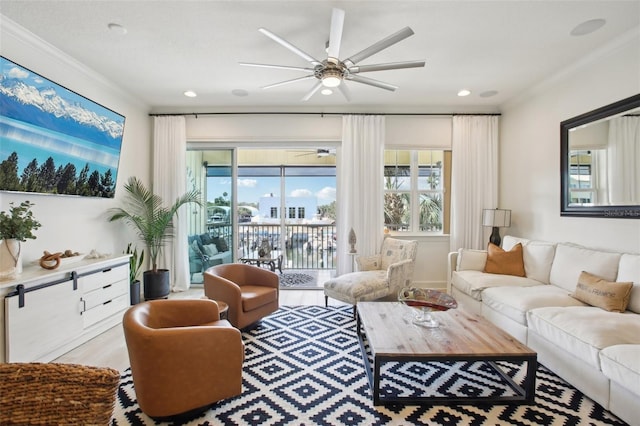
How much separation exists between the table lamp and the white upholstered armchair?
3.93 feet

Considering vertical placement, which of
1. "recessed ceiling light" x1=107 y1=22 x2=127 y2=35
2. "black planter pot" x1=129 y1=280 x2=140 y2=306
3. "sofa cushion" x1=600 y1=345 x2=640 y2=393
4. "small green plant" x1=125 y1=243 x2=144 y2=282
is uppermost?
"recessed ceiling light" x1=107 y1=22 x2=127 y2=35

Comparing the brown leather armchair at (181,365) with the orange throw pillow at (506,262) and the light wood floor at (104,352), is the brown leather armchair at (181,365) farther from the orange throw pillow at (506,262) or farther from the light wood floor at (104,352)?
the orange throw pillow at (506,262)

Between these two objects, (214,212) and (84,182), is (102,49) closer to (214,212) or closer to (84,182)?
(84,182)

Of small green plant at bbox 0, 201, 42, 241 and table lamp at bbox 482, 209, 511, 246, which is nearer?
small green plant at bbox 0, 201, 42, 241

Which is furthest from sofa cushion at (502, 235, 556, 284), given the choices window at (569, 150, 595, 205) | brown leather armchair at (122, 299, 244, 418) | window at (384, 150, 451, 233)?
brown leather armchair at (122, 299, 244, 418)

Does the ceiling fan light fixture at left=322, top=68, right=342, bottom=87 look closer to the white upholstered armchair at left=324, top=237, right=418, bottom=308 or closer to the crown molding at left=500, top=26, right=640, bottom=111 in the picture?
the white upholstered armchair at left=324, top=237, right=418, bottom=308

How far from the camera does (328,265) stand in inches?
255

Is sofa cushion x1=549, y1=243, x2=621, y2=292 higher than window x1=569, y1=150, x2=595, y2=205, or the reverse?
window x1=569, y1=150, x2=595, y2=205

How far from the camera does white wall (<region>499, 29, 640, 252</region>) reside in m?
2.70

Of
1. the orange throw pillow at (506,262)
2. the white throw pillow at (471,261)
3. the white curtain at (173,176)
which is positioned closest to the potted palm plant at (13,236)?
the white curtain at (173,176)

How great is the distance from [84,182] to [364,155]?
351 centimetres

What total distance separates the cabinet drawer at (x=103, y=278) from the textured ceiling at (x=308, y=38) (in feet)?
7.28

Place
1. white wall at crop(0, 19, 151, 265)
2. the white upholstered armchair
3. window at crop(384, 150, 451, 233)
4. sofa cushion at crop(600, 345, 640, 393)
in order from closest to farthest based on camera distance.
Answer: sofa cushion at crop(600, 345, 640, 393), white wall at crop(0, 19, 151, 265), the white upholstered armchair, window at crop(384, 150, 451, 233)

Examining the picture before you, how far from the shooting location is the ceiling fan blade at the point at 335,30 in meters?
1.92
